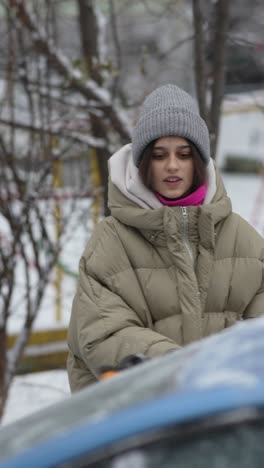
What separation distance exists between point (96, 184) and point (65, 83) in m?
1.44

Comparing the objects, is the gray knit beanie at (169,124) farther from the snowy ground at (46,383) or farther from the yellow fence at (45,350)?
the yellow fence at (45,350)

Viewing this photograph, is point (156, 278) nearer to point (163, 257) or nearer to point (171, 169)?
point (163, 257)

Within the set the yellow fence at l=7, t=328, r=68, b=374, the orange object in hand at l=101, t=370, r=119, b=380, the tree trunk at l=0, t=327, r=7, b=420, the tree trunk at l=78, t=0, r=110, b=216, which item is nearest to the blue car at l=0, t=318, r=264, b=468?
the orange object in hand at l=101, t=370, r=119, b=380

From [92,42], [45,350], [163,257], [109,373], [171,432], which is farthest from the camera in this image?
[45,350]

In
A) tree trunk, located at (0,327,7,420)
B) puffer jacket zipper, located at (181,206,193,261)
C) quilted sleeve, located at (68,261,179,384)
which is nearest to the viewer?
quilted sleeve, located at (68,261,179,384)

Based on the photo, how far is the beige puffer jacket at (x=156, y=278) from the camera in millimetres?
2705

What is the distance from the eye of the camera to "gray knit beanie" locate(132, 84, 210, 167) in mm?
2865

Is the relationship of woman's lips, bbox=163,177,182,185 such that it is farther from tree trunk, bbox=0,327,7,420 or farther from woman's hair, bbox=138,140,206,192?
tree trunk, bbox=0,327,7,420

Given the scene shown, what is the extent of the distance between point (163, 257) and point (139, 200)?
210 mm

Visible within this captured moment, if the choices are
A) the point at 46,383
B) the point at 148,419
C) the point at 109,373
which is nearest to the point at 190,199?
the point at 109,373

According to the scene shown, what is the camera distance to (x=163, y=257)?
2781 millimetres

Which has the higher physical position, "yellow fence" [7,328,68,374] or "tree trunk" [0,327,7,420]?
"tree trunk" [0,327,7,420]

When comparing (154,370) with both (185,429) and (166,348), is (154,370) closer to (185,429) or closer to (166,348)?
(185,429)

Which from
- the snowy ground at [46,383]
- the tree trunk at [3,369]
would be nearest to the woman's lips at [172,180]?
the snowy ground at [46,383]
